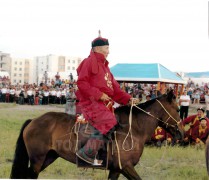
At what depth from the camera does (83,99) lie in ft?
19.2

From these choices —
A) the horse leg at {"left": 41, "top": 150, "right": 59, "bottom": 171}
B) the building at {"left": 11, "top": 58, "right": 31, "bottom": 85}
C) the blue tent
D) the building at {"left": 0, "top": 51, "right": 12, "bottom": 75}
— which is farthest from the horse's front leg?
the building at {"left": 0, "top": 51, "right": 12, "bottom": 75}

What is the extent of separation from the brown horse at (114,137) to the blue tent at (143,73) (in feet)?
34.2

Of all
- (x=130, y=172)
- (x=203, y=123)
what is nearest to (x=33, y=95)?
(x=203, y=123)

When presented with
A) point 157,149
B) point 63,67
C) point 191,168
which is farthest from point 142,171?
point 63,67

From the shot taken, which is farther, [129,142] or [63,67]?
[63,67]

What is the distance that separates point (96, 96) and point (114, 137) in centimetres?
71

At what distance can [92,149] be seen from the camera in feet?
18.6

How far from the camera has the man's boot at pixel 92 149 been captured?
5.66 meters

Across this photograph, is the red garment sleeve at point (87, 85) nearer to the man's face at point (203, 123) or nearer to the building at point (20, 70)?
the man's face at point (203, 123)

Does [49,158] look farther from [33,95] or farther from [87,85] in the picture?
[33,95]

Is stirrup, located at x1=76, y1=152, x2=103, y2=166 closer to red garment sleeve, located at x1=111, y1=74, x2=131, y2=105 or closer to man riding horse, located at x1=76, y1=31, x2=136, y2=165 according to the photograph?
man riding horse, located at x1=76, y1=31, x2=136, y2=165

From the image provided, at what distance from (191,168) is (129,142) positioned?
2.86 m

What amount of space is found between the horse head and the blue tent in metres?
10.4

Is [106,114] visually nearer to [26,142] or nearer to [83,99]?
[83,99]
